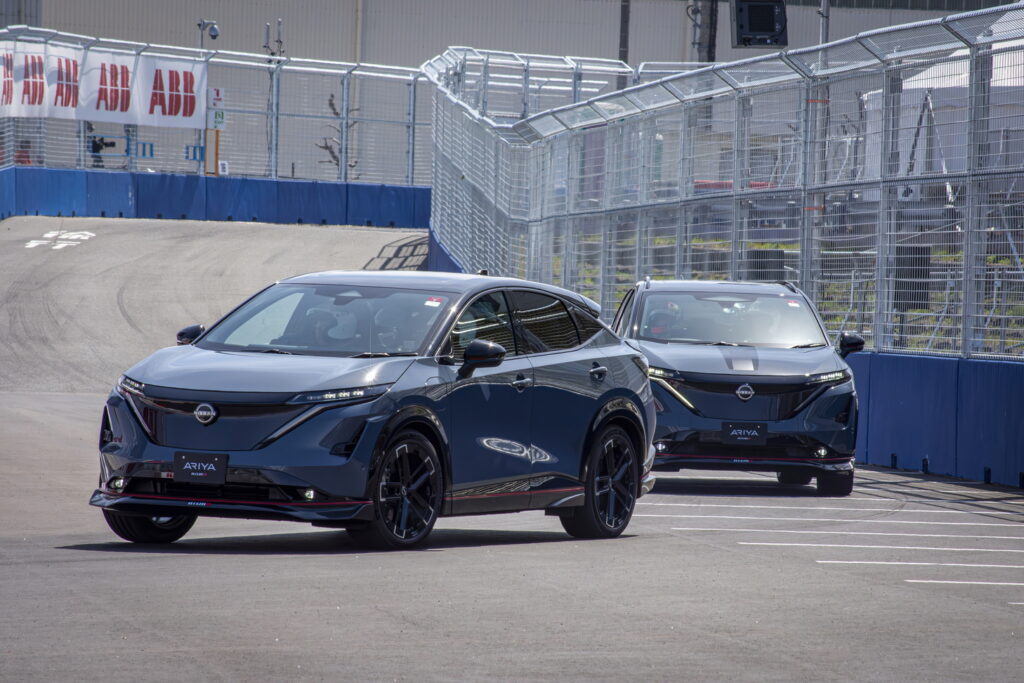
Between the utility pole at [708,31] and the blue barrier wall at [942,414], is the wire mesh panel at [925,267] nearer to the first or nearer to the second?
the blue barrier wall at [942,414]

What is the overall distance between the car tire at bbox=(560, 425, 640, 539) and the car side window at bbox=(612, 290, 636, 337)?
421 centimetres

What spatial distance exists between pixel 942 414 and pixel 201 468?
8919 mm

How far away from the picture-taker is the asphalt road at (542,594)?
6074mm

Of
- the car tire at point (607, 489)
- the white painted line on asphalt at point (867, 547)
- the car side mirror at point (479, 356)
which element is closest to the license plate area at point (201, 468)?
the car side mirror at point (479, 356)

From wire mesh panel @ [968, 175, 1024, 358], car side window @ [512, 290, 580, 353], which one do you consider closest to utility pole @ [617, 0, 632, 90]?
wire mesh panel @ [968, 175, 1024, 358]

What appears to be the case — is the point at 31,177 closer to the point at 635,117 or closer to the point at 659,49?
the point at 635,117

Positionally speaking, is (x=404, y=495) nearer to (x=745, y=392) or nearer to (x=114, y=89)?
(x=745, y=392)

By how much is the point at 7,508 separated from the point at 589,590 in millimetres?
4523

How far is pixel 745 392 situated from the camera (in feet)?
45.0

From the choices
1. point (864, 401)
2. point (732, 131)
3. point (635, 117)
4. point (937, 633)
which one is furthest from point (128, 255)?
point (937, 633)

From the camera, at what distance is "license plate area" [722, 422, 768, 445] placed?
1366cm

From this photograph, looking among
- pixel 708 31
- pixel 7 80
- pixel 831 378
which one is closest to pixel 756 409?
pixel 831 378

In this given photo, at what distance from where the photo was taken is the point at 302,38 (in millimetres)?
62188

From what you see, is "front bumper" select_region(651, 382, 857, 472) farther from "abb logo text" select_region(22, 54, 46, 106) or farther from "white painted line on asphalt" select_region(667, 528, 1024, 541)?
"abb logo text" select_region(22, 54, 46, 106)
